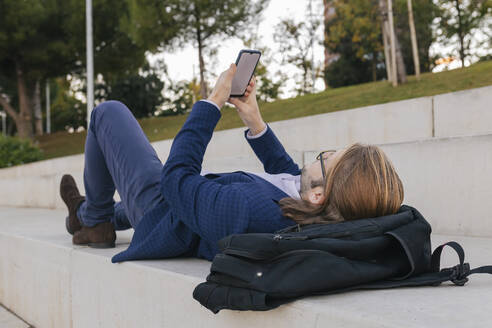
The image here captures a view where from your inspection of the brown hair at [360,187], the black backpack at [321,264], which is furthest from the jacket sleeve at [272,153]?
the black backpack at [321,264]

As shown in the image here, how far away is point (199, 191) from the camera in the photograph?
1870 millimetres

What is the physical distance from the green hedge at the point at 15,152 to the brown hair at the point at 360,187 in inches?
552

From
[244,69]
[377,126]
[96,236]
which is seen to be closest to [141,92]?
[377,126]

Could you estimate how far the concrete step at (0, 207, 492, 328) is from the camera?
126 centimetres

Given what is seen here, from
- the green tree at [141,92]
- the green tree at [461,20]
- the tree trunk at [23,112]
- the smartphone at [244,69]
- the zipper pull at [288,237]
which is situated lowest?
the zipper pull at [288,237]

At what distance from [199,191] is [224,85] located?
0.56m

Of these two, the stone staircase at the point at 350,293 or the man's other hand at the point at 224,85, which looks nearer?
the stone staircase at the point at 350,293

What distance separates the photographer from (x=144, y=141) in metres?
2.58

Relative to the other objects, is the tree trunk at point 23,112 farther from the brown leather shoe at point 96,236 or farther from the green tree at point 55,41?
the brown leather shoe at point 96,236

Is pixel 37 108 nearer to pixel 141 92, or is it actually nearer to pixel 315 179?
pixel 141 92

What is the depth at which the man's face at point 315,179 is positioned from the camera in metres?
1.81

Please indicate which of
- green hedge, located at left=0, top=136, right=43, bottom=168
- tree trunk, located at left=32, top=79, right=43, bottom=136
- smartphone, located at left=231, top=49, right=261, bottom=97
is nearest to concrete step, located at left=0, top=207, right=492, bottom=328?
smartphone, located at left=231, top=49, right=261, bottom=97

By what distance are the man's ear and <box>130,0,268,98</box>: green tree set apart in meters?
18.4

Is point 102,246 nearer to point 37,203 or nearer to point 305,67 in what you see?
point 37,203
